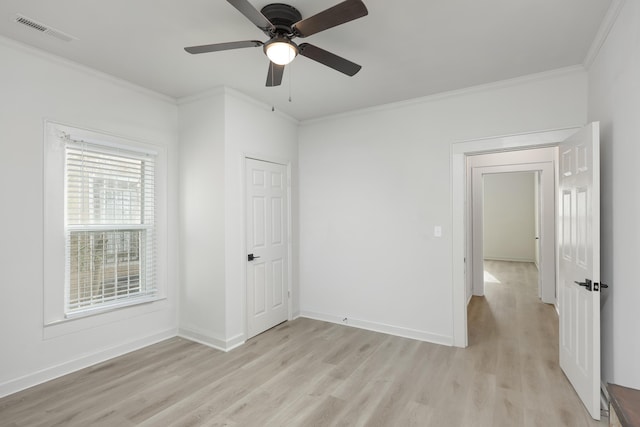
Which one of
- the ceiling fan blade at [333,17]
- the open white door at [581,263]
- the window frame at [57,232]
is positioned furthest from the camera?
the window frame at [57,232]

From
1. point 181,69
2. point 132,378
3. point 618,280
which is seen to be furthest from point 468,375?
point 181,69

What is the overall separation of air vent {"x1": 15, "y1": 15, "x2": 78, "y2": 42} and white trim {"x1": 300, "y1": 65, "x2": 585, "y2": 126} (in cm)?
267

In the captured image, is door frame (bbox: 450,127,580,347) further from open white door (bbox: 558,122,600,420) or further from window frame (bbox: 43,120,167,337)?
window frame (bbox: 43,120,167,337)

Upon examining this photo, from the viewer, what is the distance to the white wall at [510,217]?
29.5 ft

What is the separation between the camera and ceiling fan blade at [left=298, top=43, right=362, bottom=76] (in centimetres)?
203

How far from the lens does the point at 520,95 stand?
3.13 metres

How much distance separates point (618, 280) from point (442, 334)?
1.76 m

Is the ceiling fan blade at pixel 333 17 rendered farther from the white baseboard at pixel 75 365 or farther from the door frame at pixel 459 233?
the white baseboard at pixel 75 365

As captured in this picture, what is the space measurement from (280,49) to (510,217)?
9.33m

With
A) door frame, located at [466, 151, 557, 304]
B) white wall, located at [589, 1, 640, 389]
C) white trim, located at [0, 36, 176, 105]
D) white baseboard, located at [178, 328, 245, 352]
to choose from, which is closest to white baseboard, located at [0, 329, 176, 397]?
white baseboard, located at [178, 328, 245, 352]

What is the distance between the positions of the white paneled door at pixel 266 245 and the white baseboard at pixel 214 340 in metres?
0.19

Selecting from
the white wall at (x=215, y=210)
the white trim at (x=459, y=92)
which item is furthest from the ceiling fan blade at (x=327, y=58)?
the white trim at (x=459, y=92)

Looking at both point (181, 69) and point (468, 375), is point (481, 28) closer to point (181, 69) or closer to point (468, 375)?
point (181, 69)

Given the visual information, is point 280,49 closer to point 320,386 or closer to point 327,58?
point 327,58
